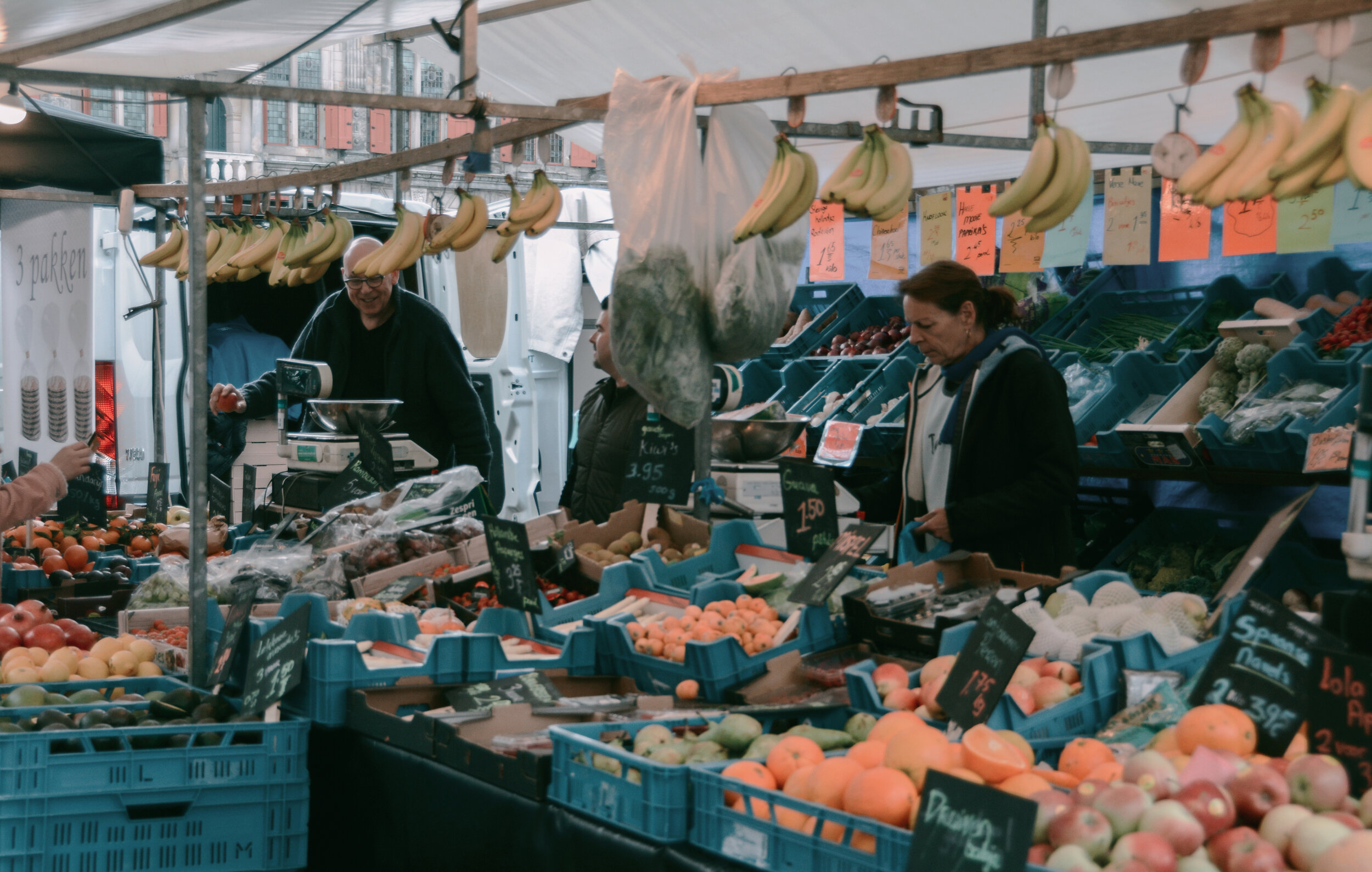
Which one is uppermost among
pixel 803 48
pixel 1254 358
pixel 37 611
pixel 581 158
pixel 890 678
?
pixel 581 158

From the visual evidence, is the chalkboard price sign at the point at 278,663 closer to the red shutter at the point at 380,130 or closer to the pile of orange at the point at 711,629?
the pile of orange at the point at 711,629

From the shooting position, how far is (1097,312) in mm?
5898

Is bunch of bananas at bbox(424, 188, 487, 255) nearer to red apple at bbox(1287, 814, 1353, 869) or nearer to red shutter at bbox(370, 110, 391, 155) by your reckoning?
red apple at bbox(1287, 814, 1353, 869)

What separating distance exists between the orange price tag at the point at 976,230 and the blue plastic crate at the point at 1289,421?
1163mm

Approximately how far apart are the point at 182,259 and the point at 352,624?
8.61ft

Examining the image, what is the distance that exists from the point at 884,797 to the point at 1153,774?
1.15ft

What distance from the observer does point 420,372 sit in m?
5.07

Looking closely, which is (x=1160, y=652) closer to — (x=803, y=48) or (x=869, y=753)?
(x=869, y=753)

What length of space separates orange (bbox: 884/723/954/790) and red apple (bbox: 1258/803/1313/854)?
1.38ft

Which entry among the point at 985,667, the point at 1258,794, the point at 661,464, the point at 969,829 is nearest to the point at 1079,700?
the point at 985,667

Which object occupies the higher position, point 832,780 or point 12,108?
point 12,108

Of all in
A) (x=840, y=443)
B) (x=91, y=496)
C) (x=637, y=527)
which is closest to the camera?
(x=637, y=527)

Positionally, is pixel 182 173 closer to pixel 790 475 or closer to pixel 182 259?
pixel 182 259

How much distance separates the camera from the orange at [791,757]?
1.88m
